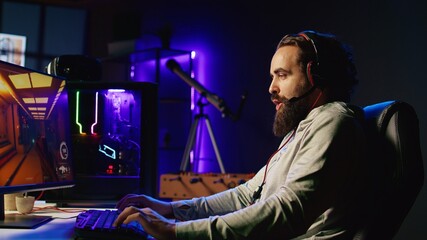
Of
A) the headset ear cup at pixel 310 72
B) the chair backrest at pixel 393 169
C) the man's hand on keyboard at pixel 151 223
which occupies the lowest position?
the man's hand on keyboard at pixel 151 223

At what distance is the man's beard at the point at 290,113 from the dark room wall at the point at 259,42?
2.03 metres

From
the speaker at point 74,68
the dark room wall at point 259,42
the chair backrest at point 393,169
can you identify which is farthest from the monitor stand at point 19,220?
the dark room wall at point 259,42

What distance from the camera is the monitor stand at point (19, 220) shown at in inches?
53.7

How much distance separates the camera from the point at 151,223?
112 centimetres

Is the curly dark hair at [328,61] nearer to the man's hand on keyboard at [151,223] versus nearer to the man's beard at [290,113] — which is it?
the man's beard at [290,113]

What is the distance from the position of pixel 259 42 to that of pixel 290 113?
3002mm

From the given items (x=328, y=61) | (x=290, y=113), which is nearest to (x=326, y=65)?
(x=328, y=61)

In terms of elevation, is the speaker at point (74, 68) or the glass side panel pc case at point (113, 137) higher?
the speaker at point (74, 68)

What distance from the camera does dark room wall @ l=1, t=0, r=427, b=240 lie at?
3.33 metres

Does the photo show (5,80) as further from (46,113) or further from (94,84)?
(94,84)

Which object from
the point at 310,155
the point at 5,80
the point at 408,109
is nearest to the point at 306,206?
the point at 310,155

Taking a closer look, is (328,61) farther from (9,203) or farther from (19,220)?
(9,203)

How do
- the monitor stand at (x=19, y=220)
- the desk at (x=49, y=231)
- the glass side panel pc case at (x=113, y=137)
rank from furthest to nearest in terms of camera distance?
1. the glass side panel pc case at (x=113, y=137)
2. the monitor stand at (x=19, y=220)
3. the desk at (x=49, y=231)

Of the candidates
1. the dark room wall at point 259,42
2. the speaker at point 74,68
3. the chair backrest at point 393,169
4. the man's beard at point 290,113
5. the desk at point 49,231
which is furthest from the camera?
the dark room wall at point 259,42
